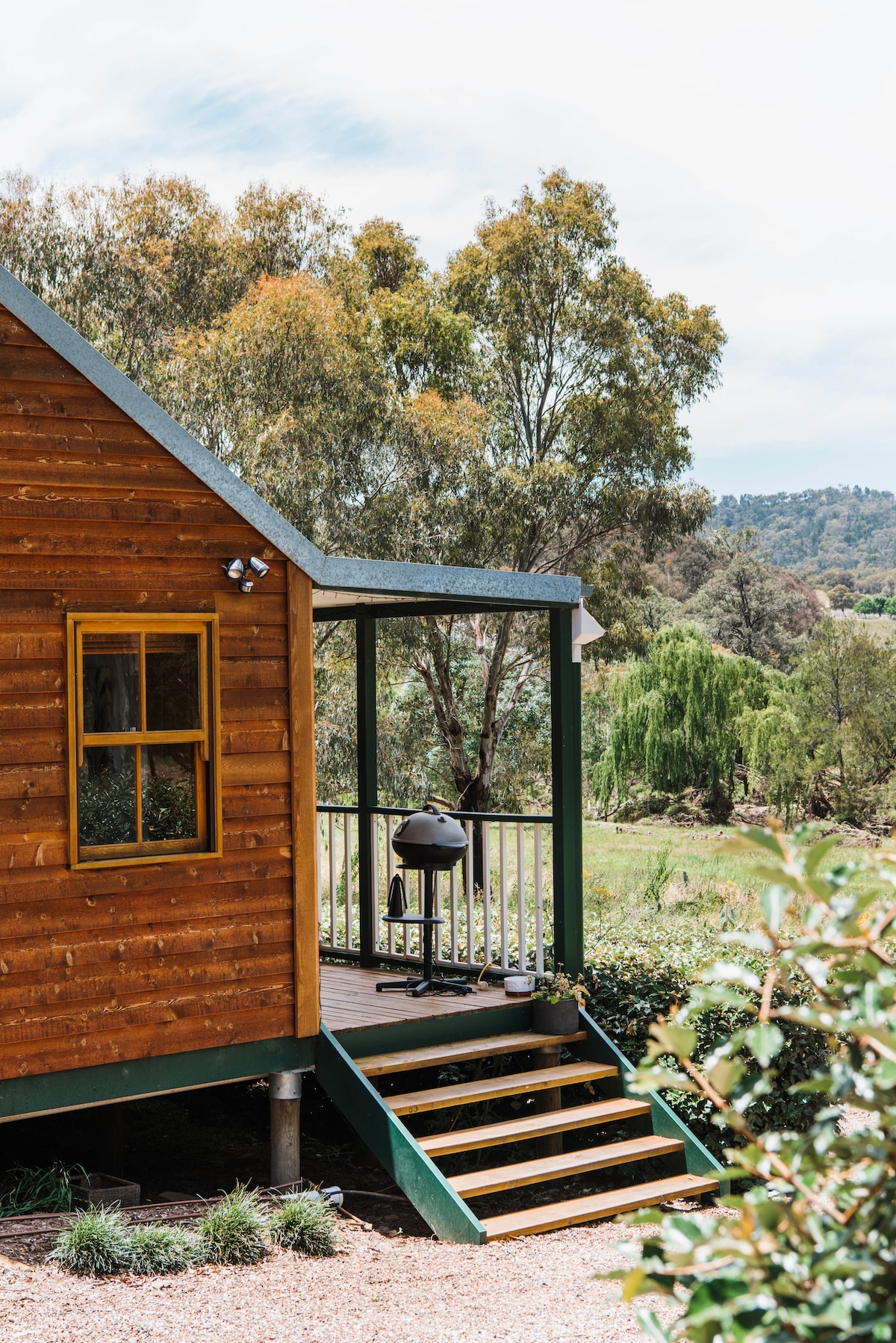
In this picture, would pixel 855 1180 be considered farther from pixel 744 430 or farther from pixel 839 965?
pixel 744 430

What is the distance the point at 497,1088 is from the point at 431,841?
4.61 ft

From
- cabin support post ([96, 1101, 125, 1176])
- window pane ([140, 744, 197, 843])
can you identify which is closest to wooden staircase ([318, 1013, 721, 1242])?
cabin support post ([96, 1101, 125, 1176])

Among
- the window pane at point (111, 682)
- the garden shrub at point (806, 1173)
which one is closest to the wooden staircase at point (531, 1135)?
the window pane at point (111, 682)

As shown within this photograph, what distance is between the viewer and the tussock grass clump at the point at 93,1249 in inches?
192

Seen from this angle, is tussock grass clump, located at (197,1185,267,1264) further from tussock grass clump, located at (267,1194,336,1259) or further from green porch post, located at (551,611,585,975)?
green porch post, located at (551,611,585,975)

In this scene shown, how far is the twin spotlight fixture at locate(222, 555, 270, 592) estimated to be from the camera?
19.2ft

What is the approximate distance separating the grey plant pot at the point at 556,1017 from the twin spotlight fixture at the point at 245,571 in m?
2.88

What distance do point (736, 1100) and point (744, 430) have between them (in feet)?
→ 277

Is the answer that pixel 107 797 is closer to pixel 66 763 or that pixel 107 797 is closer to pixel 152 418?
pixel 66 763

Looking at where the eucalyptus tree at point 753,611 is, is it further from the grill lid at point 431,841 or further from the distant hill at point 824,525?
the grill lid at point 431,841

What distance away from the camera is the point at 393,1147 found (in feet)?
19.2

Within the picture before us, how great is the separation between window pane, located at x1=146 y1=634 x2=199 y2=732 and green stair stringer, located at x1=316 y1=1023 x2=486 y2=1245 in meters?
1.73

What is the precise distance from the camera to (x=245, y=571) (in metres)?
5.91

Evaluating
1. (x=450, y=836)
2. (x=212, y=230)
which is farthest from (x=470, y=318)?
(x=450, y=836)
